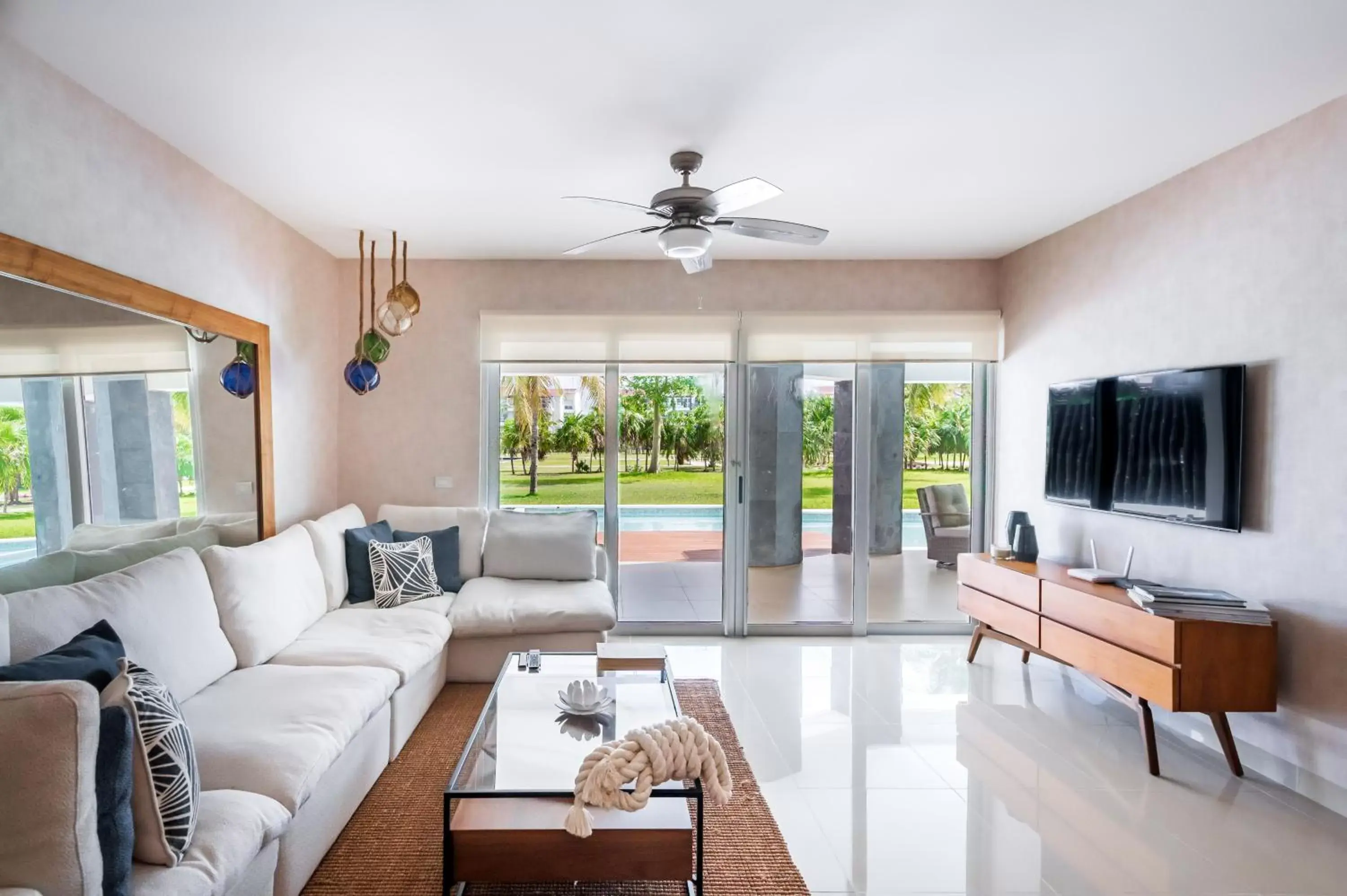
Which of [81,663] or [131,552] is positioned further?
[131,552]

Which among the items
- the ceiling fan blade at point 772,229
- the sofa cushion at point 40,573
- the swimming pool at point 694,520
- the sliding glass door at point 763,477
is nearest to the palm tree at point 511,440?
the sliding glass door at point 763,477

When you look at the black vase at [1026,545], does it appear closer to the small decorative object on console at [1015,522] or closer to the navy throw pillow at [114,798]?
the small decorative object on console at [1015,522]

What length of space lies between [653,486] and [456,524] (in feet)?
4.47

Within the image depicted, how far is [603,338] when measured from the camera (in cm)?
464

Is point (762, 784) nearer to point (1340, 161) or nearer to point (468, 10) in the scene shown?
point (468, 10)

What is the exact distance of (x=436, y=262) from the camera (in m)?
4.65

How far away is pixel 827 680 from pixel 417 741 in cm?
220

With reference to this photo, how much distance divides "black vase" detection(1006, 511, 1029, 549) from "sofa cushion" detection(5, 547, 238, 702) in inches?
157

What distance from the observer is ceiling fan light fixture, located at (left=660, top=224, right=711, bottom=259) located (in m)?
2.78

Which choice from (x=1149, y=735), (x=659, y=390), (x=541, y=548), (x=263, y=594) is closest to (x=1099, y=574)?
(x=1149, y=735)

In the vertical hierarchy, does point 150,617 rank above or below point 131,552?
below

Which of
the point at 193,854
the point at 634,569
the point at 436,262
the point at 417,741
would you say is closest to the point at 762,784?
the point at 417,741

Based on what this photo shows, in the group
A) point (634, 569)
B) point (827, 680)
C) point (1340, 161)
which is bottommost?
point (827, 680)

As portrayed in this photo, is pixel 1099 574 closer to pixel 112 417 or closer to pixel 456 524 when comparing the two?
pixel 456 524
